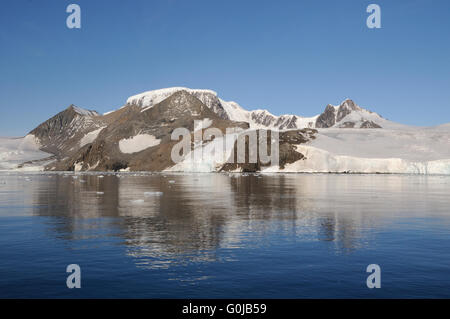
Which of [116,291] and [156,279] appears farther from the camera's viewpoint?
[156,279]

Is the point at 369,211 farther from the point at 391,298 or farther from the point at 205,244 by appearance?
the point at 391,298

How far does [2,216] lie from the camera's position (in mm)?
40625

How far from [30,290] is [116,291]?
3.49 meters

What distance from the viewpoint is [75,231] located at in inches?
1248

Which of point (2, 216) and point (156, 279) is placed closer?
point (156, 279)
